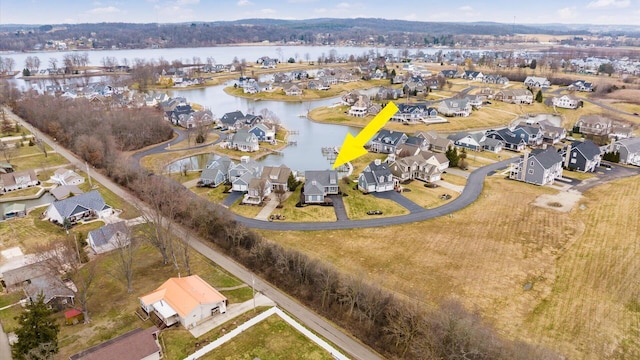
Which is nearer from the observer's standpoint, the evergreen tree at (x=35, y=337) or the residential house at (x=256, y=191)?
the evergreen tree at (x=35, y=337)

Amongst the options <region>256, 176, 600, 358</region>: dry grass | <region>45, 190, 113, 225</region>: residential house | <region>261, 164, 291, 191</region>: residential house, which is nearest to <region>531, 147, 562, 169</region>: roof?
<region>256, 176, 600, 358</region>: dry grass

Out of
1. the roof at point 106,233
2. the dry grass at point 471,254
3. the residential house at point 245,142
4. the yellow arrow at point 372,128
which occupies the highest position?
the yellow arrow at point 372,128

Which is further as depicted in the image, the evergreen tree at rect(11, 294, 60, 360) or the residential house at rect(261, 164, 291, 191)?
the residential house at rect(261, 164, 291, 191)

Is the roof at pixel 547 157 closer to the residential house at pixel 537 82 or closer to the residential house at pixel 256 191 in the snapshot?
the residential house at pixel 256 191

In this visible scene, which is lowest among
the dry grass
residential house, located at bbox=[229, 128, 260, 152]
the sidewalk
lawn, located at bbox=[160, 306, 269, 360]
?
lawn, located at bbox=[160, 306, 269, 360]

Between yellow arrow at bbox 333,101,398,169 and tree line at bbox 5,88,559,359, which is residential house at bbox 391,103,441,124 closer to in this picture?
tree line at bbox 5,88,559,359

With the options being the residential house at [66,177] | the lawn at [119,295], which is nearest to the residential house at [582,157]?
the lawn at [119,295]

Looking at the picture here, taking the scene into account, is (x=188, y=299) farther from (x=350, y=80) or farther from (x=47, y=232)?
(x=350, y=80)

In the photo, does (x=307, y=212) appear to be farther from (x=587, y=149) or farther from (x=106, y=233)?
(x=587, y=149)

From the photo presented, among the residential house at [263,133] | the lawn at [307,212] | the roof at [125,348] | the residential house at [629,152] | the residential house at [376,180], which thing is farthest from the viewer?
the residential house at [263,133]
